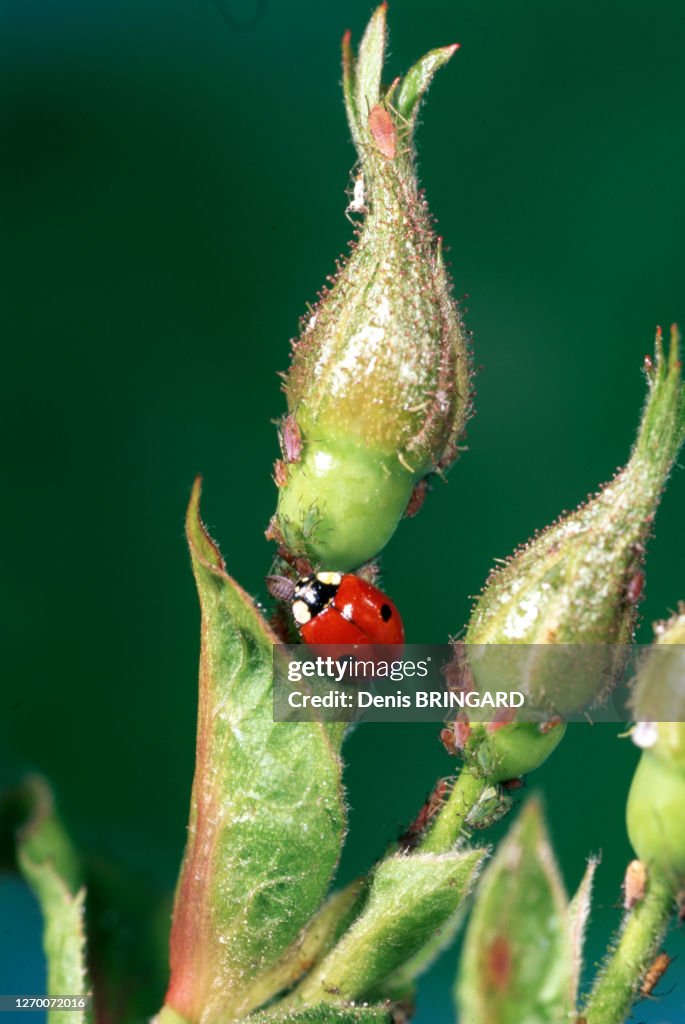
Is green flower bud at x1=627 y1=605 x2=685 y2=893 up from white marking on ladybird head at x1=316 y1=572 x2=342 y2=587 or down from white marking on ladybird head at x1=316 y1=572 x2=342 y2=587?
down

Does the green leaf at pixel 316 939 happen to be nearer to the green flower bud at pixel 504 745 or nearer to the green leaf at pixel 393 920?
the green leaf at pixel 393 920

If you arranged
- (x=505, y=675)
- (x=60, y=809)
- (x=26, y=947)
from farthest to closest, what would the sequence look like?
(x=60, y=809)
(x=26, y=947)
(x=505, y=675)

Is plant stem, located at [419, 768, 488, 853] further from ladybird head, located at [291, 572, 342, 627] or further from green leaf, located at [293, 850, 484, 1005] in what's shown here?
ladybird head, located at [291, 572, 342, 627]

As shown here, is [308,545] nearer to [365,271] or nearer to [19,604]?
[365,271]

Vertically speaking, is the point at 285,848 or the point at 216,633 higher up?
the point at 216,633

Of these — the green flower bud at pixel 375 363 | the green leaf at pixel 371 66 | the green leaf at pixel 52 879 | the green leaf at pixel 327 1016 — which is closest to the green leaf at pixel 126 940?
the green leaf at pixel 52 879

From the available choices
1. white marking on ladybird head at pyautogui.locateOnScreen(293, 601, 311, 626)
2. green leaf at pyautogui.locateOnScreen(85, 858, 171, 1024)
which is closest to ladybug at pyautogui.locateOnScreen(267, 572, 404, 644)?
white marking on ladybird head at pyautogui.locateOnScreen(293, 601, 311, 626)

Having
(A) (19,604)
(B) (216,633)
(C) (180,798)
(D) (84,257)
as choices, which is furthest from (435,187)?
(B) (216,633)

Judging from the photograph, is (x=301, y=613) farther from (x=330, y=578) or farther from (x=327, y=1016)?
(x=327, y=1016)
